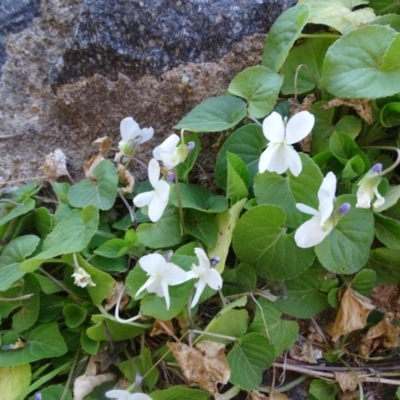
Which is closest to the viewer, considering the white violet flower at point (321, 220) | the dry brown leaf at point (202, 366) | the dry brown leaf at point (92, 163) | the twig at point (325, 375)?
the white violet flower at point (321, 220)

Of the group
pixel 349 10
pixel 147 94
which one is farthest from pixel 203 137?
pixel 349 10

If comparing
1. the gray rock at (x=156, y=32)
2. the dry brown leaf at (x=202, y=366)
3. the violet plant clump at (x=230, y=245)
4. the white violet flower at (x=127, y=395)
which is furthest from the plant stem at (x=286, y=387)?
the gray rock at (x=156, y=32)

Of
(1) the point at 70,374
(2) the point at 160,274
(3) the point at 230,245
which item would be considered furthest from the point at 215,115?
(1) the point at 70,374

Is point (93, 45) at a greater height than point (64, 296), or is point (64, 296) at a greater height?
point (93, 45)

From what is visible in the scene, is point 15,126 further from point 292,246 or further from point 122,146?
point 292,246

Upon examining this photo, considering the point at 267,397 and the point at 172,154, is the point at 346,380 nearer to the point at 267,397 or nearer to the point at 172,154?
the point at 267,397

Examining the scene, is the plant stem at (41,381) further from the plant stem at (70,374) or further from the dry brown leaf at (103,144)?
the dry brown leaf at (103,144)
